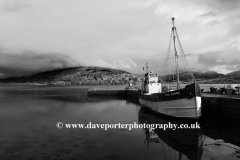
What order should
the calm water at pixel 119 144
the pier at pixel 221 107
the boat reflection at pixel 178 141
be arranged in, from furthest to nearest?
the pier at pixel 221 107 → the boat reflection at pixel 178 141 → the calm water at pixel 119 144

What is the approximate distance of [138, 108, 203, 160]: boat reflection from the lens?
1265 cm

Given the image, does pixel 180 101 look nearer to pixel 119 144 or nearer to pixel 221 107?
pixel 221 107

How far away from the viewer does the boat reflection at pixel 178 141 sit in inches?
498

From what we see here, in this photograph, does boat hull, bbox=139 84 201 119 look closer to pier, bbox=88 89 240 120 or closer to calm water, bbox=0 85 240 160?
calm water, bbox=0 85 240 160

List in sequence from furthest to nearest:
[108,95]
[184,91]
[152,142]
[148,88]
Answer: [108,95] → [148,88] → [184,91] → [152,142]

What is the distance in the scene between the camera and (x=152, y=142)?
15.5 m

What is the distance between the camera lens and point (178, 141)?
15359 millimetres

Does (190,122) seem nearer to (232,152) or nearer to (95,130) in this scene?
(232,152)

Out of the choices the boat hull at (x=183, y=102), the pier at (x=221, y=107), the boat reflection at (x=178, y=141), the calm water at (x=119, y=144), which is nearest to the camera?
the calm water at (x=119, y=144)

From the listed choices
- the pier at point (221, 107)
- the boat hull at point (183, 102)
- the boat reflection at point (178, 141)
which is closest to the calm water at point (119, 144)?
the boat reflection at point (178, 141)

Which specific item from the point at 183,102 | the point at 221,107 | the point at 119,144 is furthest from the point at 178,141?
the point at 221,107

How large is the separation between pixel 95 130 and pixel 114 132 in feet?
8.36

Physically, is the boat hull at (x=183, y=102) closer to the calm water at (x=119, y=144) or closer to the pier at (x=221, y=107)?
the calm water at (x=119, y=144)

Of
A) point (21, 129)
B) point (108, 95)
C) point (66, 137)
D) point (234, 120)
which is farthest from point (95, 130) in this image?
point (108, 95)
